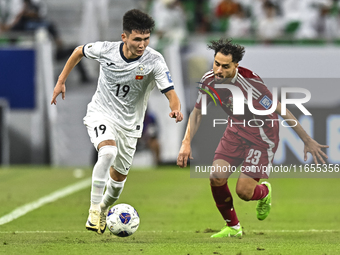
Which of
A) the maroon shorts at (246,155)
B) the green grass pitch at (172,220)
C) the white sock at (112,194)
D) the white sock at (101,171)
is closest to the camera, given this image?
the green grass pitch at (172,220)

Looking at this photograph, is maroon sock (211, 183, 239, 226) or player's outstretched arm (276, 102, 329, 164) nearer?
player's outstretched arm (276, 102, 329, 164)

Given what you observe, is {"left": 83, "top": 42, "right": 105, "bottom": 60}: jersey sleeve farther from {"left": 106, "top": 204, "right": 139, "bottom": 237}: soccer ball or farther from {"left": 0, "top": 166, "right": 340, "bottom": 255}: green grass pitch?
{"left": 0, "top": 166, "right": 340, "bottom": 255}: green grass pitch

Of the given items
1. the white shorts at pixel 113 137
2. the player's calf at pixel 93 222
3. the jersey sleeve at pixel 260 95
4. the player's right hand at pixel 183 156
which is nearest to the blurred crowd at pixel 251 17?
the white shorts at pixel 113 137

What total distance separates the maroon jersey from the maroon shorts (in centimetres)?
5

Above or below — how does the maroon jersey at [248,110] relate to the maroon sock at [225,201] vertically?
above

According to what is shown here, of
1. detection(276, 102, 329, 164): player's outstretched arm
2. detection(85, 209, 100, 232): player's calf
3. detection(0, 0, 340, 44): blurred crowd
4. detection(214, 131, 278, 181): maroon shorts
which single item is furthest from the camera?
detection(0, 0, 340, 44): blurred crowd

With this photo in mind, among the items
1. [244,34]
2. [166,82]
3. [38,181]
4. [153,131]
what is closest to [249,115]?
[166,82]

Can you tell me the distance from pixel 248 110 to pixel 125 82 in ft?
4.31

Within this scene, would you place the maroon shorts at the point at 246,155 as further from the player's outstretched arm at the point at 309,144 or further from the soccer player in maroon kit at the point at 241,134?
the player's outstretched arm at the point at 309,144

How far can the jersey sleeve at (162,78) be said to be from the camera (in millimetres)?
6527

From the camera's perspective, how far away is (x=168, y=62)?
1620 cm

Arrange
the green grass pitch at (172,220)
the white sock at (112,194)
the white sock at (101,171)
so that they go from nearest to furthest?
the green grass pitch at (172,220), the white sock at (101,171), the white sock at (112,194)

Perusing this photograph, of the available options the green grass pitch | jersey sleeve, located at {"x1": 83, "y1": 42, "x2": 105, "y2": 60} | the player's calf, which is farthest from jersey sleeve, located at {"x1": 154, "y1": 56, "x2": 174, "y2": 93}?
the green grass pitch

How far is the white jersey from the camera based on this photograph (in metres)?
6.65
